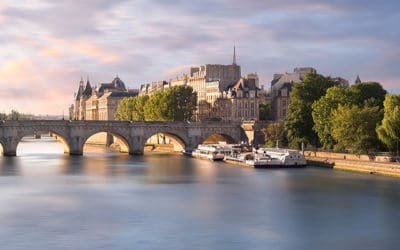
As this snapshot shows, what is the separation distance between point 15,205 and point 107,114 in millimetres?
120859

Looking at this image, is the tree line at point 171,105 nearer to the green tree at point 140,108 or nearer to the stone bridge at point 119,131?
the green tree at point 140,108

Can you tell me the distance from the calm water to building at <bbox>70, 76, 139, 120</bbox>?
101640 mm

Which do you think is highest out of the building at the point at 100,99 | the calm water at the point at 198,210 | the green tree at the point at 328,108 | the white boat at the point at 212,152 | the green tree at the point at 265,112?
the building at the point at 100,99

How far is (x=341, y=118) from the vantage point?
64.4 metres

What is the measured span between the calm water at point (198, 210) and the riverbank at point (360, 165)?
56.8 inches

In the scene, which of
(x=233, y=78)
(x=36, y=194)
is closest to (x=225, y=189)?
(x=36, y=194)

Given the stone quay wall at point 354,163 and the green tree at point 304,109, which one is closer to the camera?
the stone quay wall at point 354,163

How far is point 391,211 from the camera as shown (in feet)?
129

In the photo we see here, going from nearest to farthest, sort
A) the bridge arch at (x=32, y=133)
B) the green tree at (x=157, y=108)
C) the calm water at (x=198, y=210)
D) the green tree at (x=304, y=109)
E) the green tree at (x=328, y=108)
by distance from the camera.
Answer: the calm water at (x=198, y=210)
the green tree at (x=328, y=108)
the green tree at (x=304, y=109)
the bridge arch at (x=32, y=133)
the green tree at (x=157, y=108)

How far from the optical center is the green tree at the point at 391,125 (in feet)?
194

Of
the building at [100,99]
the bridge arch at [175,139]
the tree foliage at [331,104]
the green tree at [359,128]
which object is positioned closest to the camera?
the green tree at [359,128]

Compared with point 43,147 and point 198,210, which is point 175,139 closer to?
point 43,147

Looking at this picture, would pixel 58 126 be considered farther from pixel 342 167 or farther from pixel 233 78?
pixel 233 78

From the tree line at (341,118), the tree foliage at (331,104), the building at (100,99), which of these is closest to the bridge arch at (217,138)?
the tree line at (341,118)
